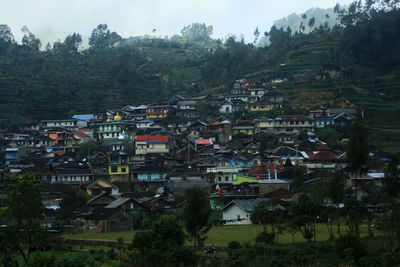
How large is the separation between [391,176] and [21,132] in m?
54.8

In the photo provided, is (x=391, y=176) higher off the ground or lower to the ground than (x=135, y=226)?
higher

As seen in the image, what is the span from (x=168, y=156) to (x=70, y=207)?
78.2ft

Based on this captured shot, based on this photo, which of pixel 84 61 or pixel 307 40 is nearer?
pixel 307 40

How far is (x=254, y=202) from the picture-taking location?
121 ft

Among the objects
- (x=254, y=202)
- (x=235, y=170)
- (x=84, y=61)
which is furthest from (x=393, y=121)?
(x=84, y=61)

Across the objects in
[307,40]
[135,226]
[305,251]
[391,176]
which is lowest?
[135,226]

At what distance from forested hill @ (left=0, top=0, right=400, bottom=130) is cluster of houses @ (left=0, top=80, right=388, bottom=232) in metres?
5.75

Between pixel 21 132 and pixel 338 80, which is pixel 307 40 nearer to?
pixel 338 80

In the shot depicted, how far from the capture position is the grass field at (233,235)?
1088 inches

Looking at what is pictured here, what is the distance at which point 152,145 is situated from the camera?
6016 cm

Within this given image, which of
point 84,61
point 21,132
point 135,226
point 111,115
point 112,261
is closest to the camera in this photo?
point 112,261

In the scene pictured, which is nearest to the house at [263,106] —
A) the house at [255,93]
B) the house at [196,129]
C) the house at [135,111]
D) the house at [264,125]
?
the house at [255,93]

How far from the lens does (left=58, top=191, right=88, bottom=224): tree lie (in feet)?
112

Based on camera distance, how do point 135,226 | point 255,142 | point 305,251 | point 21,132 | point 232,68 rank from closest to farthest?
point 305,251, point 135,226, point 255,142, point 21,132, point 232,68
